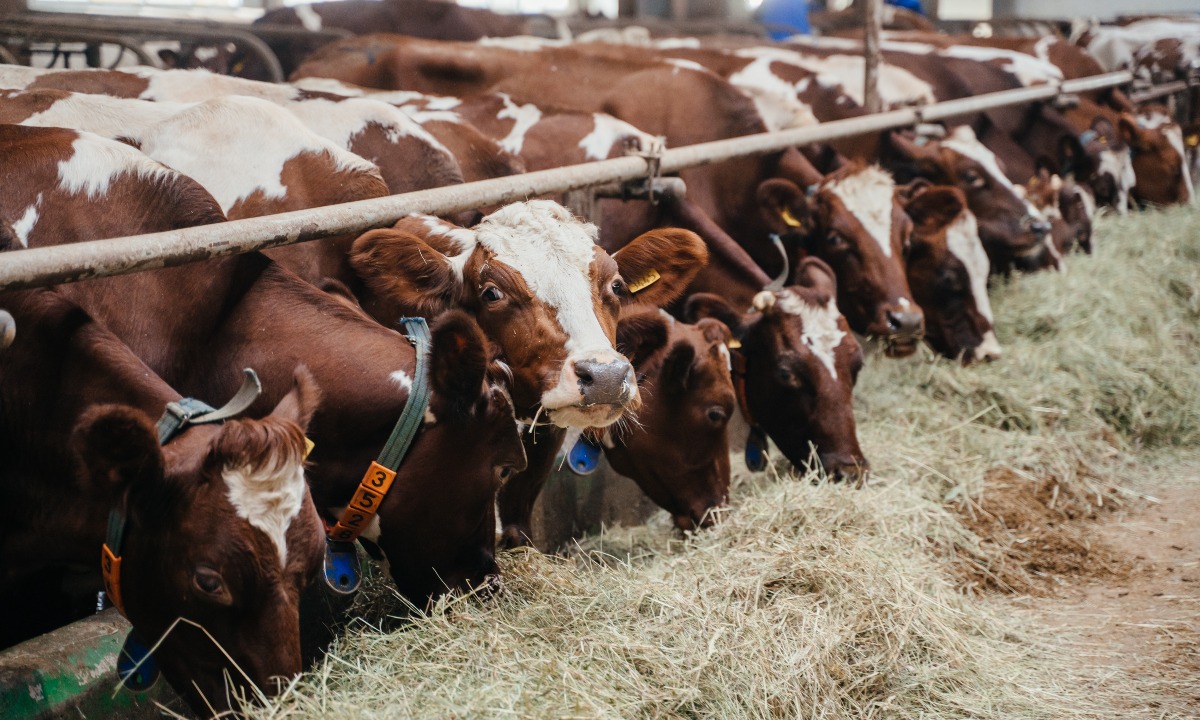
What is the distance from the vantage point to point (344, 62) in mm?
6996

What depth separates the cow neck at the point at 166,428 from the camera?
2.48 metres

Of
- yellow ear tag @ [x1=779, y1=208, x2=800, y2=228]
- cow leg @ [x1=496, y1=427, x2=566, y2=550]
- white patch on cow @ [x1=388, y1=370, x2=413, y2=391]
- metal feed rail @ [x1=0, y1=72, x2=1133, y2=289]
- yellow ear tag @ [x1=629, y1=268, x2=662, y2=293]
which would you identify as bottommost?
cow leg @ [x1=496, y1=427, x2=566, y2=550]

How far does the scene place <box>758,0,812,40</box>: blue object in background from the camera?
14.8m

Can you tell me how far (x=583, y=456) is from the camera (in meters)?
4.11

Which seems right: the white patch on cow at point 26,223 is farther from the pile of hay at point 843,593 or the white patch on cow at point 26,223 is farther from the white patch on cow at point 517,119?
the white patch on cow at point 517,119

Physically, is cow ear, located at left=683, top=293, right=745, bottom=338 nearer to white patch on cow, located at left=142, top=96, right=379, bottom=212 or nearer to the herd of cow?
the herd of cow

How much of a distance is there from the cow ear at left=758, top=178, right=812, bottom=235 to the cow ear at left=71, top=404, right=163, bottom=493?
156 inches

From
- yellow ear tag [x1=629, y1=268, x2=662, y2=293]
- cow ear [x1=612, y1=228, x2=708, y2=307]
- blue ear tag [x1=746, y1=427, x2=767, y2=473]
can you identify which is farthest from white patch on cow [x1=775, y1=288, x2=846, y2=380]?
yellow ear tag [x1=629, y1=268, x2=662, y2=293]

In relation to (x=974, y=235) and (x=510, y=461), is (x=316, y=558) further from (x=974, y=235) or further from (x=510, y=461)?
(x=974, y=235)

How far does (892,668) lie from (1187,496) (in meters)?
2.94

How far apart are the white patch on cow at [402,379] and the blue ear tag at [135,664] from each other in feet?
3.14

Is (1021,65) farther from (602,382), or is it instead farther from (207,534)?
(207,534)

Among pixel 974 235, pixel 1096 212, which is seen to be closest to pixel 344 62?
pixel 974 235

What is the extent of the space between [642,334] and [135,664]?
2241 mm
